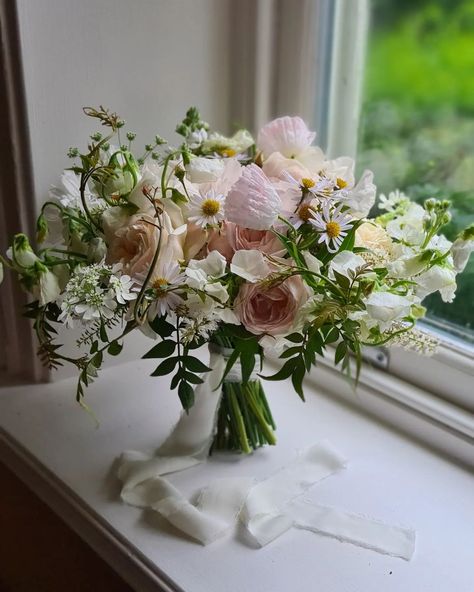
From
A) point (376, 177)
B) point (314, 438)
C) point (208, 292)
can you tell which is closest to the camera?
point (208, 292)

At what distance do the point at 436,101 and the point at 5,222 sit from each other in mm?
618

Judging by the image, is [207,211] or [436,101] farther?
[436,101]

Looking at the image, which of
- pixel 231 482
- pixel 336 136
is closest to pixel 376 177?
pixel 336 136

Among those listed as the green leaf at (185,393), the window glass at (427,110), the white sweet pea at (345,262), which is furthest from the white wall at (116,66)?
the white sweet pea at (345,262)

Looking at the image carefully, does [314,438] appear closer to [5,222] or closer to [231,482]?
[231,482]

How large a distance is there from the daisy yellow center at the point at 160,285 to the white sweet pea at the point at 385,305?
0.20 m

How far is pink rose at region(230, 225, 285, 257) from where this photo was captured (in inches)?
28.3

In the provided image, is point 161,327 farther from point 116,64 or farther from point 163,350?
point 116,64

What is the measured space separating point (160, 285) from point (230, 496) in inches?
11.7

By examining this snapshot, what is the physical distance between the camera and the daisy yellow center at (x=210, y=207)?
2.35ft

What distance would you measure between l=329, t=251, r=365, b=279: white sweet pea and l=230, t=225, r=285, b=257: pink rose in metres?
0.05

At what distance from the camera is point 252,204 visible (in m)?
0.68

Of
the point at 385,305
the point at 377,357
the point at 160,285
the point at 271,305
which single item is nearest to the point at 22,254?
the point at 160,285

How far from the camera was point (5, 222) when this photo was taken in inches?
38.5
